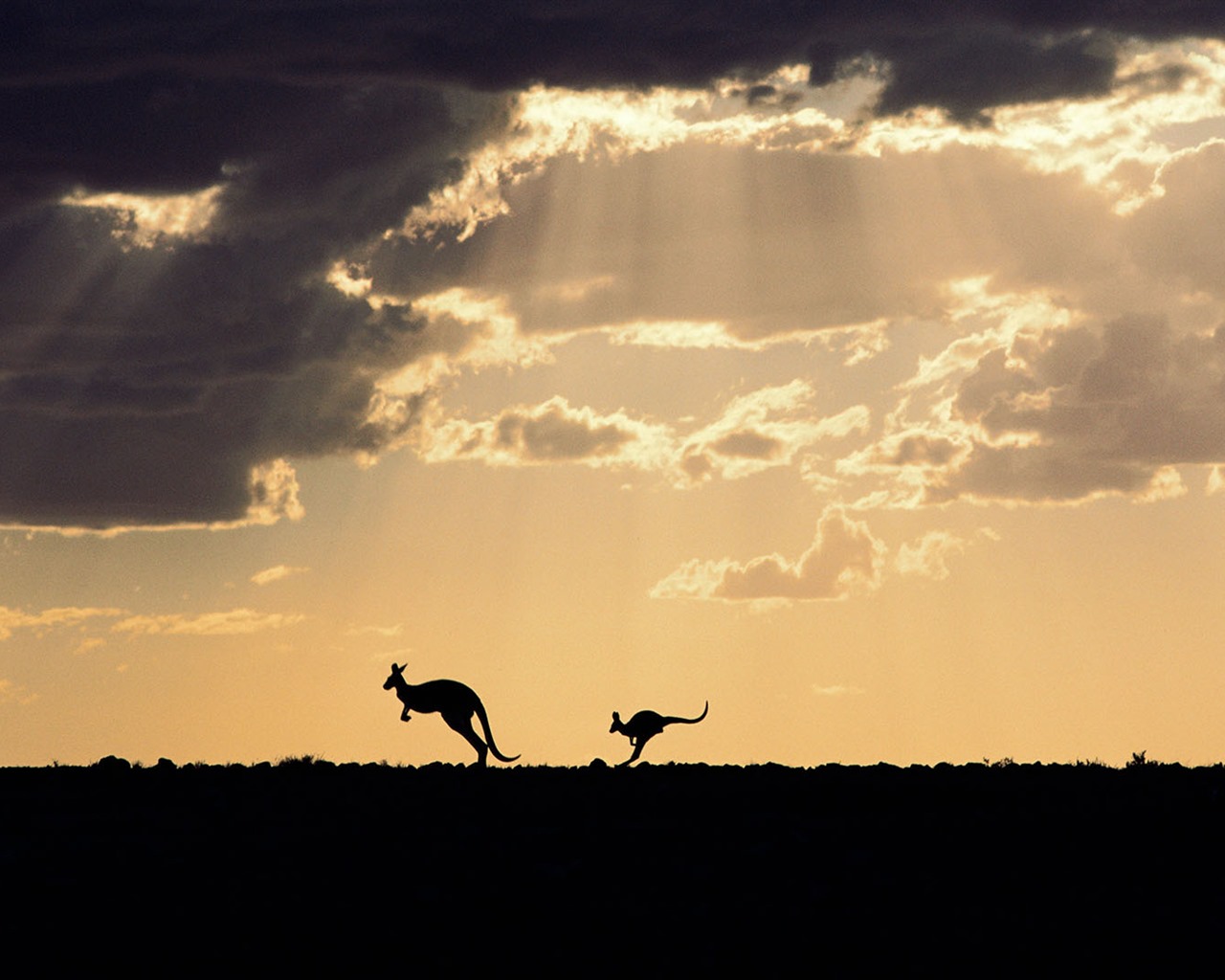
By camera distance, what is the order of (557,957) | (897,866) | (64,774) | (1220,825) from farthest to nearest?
(64,774) < (1220,825) < (897,866) < (557,957)

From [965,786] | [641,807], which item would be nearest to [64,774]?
[641,807]

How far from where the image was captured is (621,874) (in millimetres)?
18203

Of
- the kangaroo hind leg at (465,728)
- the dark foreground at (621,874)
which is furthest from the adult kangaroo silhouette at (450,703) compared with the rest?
the dark foreground at (621,874)

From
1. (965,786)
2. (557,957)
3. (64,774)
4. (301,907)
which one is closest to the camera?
(557,957)

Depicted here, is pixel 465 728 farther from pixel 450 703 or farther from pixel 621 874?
pixel 621 874

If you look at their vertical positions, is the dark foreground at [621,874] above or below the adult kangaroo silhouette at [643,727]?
below

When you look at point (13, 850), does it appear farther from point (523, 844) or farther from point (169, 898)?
point (523, 844)

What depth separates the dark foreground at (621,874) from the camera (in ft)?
51.3

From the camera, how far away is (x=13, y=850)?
19609 millimetres

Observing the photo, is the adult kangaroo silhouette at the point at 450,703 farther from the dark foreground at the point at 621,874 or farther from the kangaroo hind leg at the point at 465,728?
the dark foreground at the point at 621,874

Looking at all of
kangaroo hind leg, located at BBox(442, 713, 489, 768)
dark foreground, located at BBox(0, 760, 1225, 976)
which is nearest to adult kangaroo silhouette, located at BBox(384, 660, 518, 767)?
kangaroo hind leg, located at BBox(442, 713, 489, 768)

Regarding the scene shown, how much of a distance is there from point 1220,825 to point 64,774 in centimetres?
1814

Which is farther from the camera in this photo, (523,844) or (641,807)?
(641,807)

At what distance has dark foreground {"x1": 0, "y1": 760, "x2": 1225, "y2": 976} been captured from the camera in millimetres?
15641
